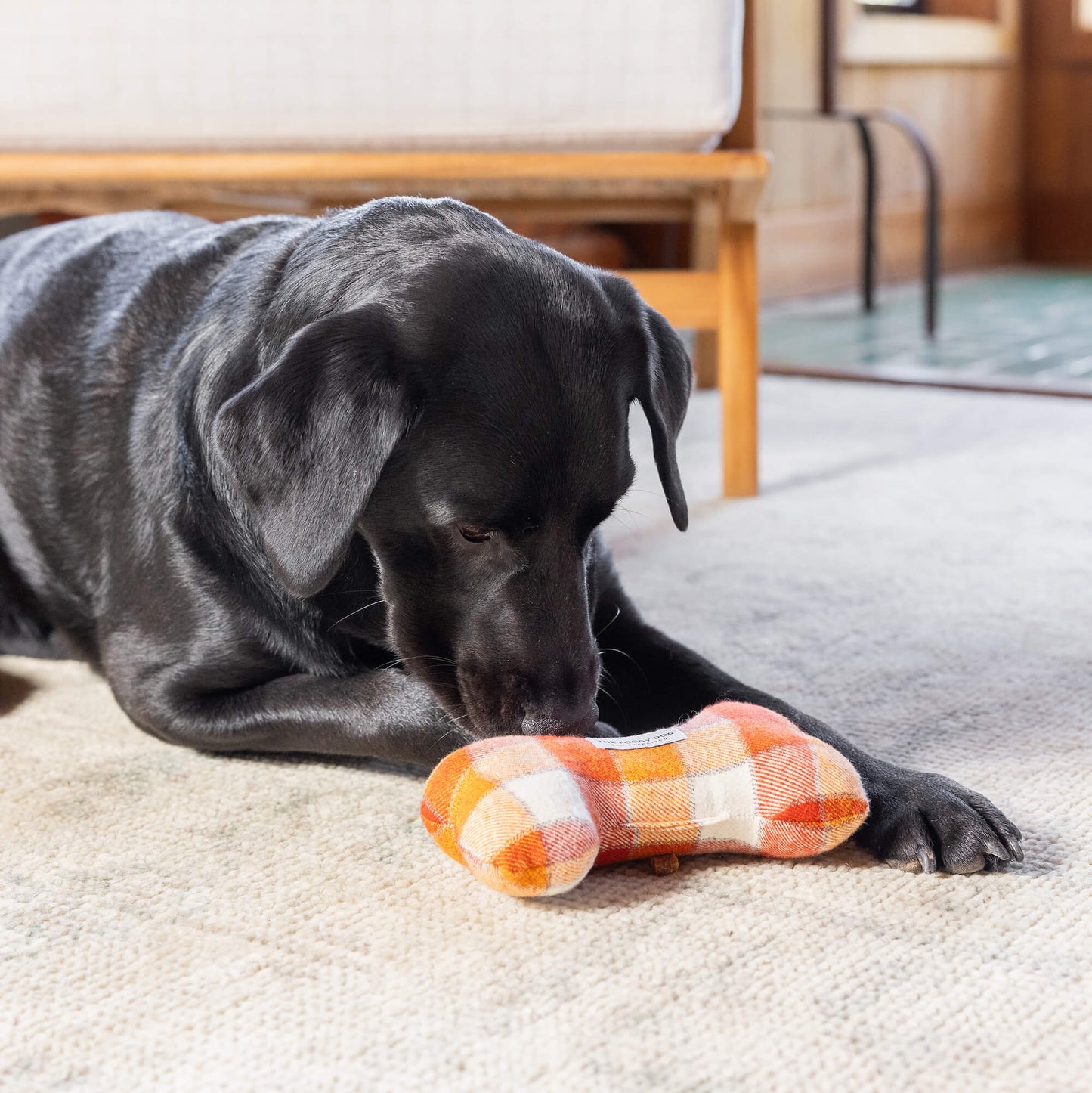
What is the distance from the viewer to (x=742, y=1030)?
3.25 feet

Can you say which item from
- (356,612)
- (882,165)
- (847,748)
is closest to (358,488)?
(356,612)

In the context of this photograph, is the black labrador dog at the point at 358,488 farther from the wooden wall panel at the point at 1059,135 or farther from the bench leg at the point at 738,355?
the wooden wall panel at the point at 1059,135

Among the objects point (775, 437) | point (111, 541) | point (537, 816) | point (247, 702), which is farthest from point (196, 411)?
point (775, 437)

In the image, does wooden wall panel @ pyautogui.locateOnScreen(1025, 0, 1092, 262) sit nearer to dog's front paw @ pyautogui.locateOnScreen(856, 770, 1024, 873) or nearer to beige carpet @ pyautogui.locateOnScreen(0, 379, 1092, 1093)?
beige carpet @ pyautogui.locateOnScreen(0, 379, 1092, 1093)

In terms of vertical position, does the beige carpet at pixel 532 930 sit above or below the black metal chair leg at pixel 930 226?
below

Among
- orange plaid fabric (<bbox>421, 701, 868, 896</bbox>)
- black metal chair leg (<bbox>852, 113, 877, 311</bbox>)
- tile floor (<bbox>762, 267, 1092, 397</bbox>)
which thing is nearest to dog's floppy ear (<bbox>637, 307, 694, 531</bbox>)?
orange plaid fabric (<bbox>421, 701, 868, 896</bbox>)

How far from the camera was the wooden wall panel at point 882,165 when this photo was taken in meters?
5.93

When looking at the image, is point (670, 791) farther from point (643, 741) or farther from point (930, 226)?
point (930, 226)

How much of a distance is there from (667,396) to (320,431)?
418mm

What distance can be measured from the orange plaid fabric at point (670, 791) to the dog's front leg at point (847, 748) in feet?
0.20

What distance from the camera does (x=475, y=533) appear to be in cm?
132

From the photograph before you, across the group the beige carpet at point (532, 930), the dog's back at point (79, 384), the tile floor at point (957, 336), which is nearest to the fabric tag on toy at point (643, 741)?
the beige carpet at point (532, 930)

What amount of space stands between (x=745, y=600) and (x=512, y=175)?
2.82 ft

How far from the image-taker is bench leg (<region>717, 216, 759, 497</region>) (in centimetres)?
265
